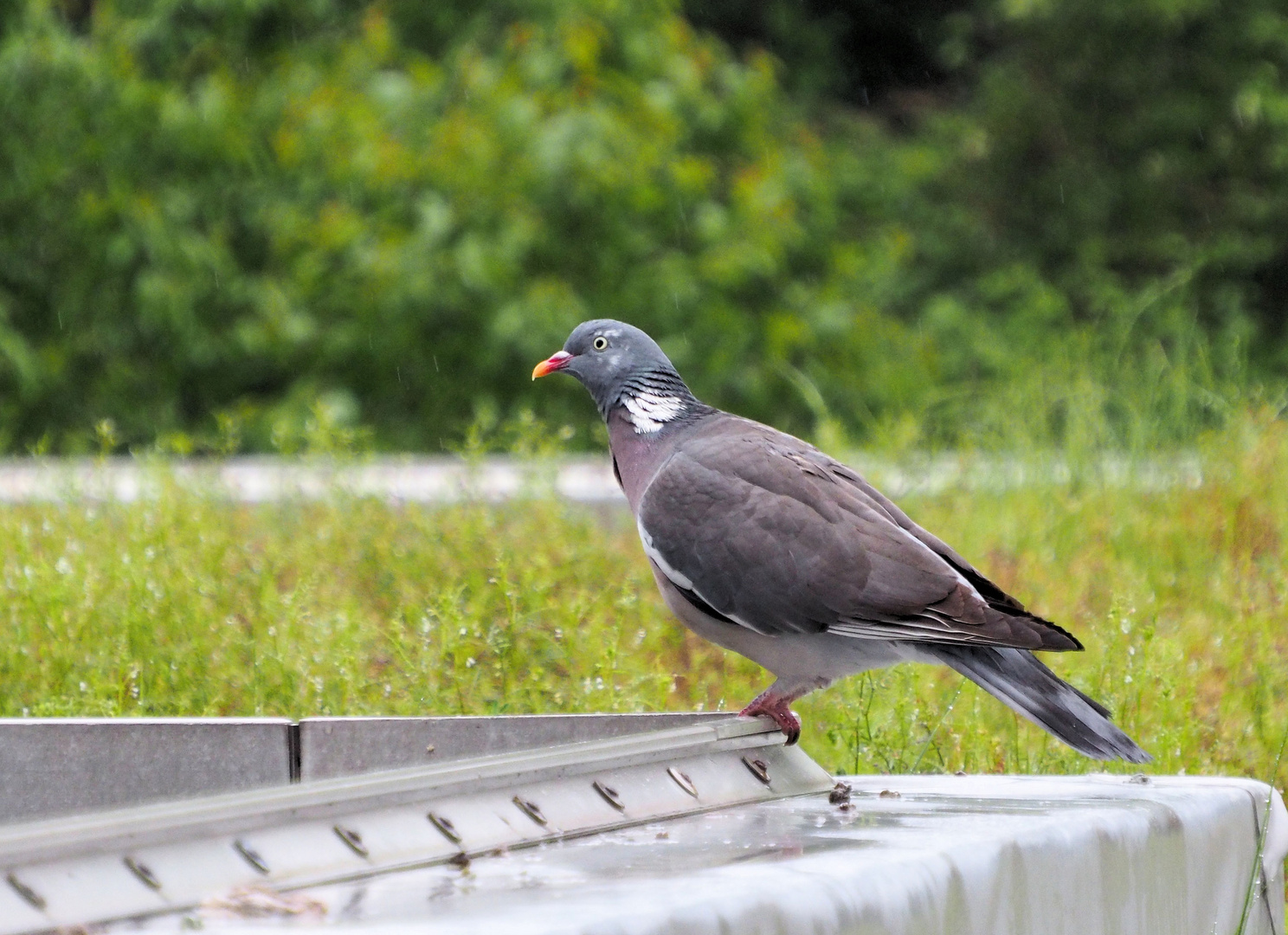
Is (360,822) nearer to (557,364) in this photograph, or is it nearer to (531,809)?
(531,809)

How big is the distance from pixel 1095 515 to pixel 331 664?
2883 mm

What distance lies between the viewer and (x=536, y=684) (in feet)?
12.2

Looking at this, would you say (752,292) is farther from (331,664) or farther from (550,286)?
(331,664)

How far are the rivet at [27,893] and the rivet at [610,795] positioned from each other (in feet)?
2.06

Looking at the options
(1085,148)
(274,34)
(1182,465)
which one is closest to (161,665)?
(1182,465)

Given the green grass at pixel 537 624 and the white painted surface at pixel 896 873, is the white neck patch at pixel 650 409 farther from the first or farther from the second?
the white painted surface at pixel 896 873

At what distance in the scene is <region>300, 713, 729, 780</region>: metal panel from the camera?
2309 mm

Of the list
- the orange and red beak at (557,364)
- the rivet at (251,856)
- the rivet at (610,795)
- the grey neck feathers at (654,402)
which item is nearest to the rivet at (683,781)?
the rivet at (610,795)

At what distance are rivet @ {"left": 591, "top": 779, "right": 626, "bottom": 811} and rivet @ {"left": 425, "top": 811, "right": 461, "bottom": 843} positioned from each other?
23 centimetres

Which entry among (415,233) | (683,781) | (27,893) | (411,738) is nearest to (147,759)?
(411,738)

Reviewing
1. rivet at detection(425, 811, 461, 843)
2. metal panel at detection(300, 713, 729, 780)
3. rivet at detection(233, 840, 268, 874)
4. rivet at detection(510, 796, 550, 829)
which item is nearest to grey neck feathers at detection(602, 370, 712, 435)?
→ metal panel at detection(300, 713, 729, 780)

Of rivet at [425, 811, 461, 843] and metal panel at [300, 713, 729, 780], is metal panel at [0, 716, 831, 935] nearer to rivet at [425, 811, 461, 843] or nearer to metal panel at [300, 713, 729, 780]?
rivet at [425, 811, 461, 843]

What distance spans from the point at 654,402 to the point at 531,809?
181 centimetres

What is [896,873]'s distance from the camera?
1551mm
